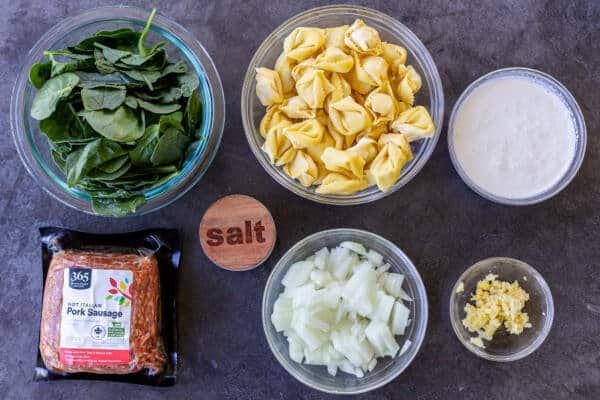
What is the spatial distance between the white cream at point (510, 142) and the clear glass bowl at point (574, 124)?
1cm

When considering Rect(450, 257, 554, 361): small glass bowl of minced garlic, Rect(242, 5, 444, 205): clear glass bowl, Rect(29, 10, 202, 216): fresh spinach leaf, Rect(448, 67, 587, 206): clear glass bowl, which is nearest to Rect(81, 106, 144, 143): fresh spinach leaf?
Rect(29, 10, 202, 216): fresh spinach leaf

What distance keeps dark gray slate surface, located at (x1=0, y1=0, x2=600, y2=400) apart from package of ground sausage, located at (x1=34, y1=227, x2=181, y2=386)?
0.20ft

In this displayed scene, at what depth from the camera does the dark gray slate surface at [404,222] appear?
1.89 m

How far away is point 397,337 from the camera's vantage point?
6.11 ft

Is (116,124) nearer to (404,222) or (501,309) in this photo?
(404,222)

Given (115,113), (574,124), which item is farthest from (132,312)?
(574,124)

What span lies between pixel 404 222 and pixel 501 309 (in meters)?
0.44

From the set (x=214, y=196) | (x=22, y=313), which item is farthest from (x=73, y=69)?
(x=22, y=313)

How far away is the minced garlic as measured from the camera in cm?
184

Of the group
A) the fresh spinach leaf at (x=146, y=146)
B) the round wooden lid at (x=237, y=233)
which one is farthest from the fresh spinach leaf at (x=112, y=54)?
the round wooden lid at (x=237, y=233)

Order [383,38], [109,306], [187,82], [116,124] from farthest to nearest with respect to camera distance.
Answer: [383,38] < [109,306] < [187,82] < [116,124]

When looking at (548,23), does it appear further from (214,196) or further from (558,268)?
(214,196)

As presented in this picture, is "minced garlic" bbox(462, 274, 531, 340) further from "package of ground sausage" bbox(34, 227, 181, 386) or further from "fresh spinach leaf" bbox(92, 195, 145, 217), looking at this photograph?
"fresh spinach leaf" bbox(92, 195, 145, 217)

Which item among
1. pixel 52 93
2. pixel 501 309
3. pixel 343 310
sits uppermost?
pixel 52 93
